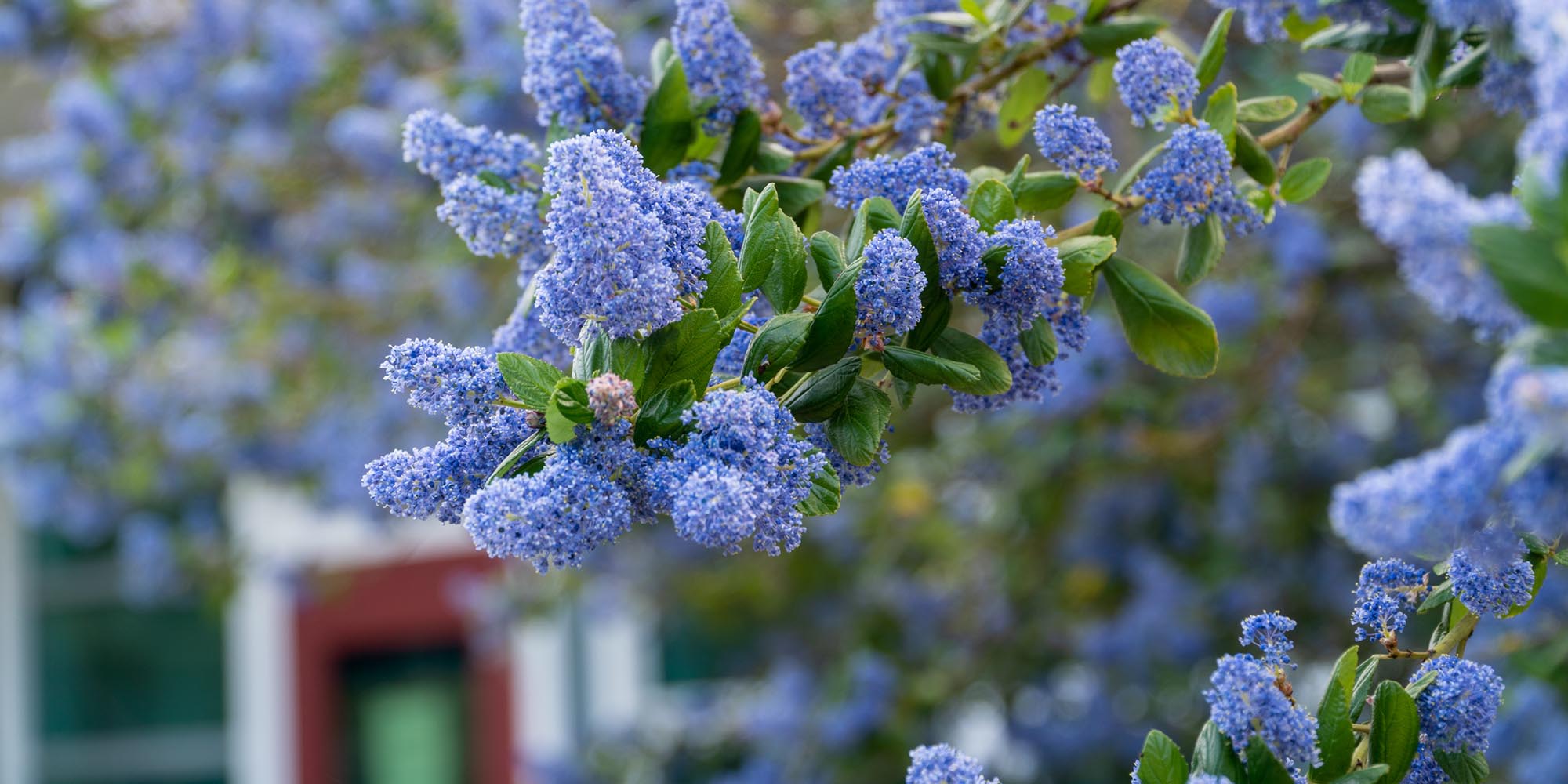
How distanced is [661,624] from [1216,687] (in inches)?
211

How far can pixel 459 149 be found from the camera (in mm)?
1851

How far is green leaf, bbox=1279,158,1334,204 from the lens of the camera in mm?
1809

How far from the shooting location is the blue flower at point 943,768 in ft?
4.85

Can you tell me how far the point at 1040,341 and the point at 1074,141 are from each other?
25 cm

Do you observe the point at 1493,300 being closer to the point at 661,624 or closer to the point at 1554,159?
the point at 1554,159

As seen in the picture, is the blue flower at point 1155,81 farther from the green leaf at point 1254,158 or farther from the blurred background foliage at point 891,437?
the blurred background foliage at point 891,437

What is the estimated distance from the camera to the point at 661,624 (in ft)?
21.8

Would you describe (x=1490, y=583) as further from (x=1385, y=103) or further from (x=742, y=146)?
(x=742, y=146)

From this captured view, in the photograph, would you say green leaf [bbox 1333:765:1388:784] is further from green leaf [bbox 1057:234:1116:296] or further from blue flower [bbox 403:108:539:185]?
blue flower [bbox 403:108:539:185]

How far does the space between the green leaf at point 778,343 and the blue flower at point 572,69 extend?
1.65 feet

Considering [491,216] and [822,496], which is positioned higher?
[491,216]

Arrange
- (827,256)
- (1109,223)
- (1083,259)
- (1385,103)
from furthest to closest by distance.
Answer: (1385,103), (1109,223), (1083,259), (827,256)

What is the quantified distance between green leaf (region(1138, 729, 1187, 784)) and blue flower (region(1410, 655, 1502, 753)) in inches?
10.1

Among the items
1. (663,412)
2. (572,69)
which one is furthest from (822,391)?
(572,69)
